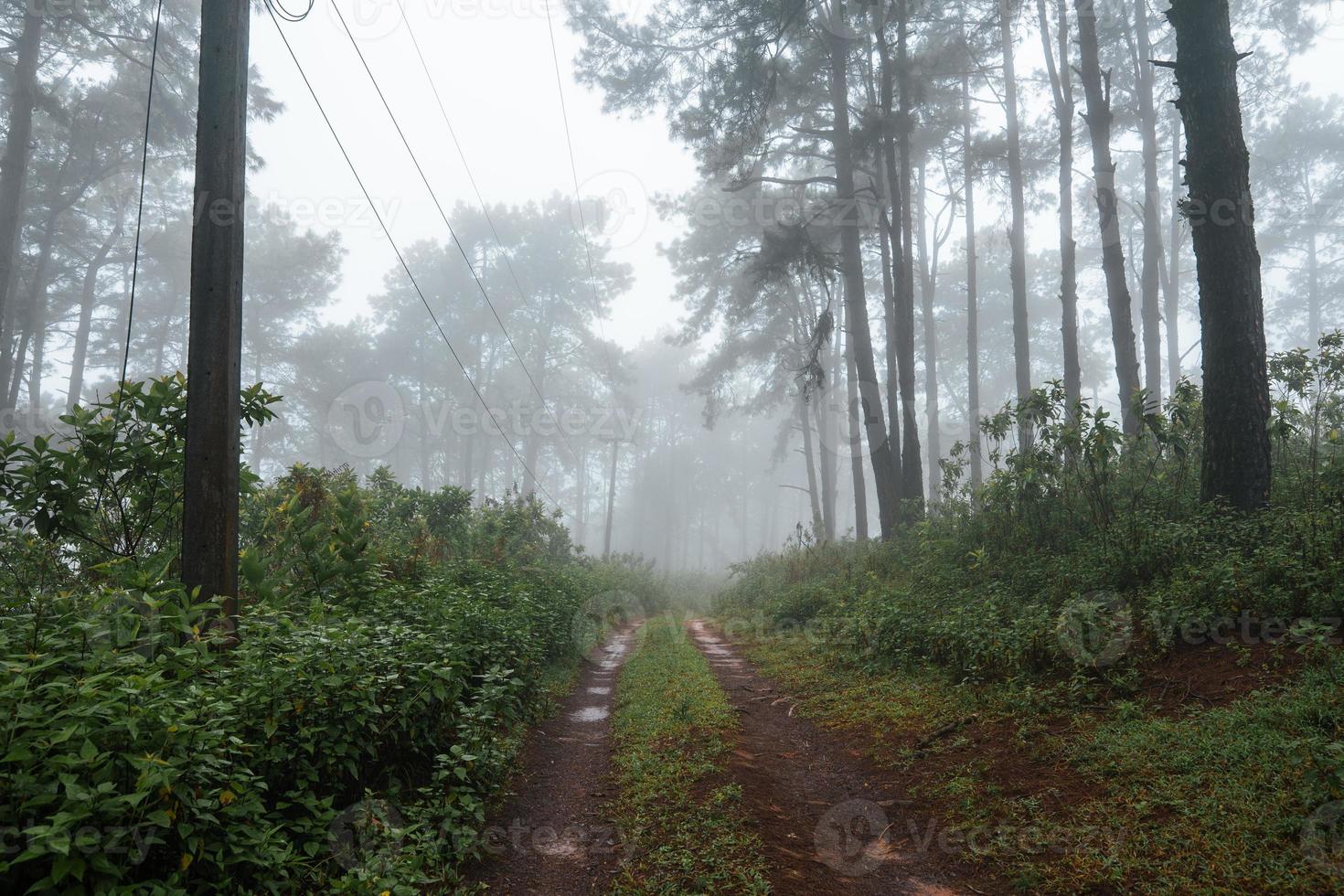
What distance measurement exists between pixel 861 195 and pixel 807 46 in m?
3.80

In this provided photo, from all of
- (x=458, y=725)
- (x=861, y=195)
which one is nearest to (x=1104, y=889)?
(x=458, y=725)

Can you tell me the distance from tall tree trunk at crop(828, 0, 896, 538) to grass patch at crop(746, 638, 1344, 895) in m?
9.19

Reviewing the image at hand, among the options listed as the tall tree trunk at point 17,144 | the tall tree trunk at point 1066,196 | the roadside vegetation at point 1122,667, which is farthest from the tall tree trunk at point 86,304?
the tall tree trunk at point 1066,196

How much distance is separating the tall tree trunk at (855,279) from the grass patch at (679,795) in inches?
326

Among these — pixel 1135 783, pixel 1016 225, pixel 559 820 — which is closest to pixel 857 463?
pixel 1016 225

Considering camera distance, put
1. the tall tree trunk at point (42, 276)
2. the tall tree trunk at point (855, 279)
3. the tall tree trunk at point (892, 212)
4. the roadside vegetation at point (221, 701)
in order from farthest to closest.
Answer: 1. the tall tree trunk at point (42, 276)
2. the tall tree trunk at point (855, 279)
3. the tall tree trunk at point (892, 212)
4. the roadside vegetation at point (221, 701)

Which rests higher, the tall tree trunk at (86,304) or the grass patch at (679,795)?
the tall tree trunk at (86,304)

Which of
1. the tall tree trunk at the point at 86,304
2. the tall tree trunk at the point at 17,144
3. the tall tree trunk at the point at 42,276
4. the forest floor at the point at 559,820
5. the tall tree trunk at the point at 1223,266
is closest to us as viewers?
the forest floor at the point at 559,820

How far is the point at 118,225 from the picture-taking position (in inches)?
1077

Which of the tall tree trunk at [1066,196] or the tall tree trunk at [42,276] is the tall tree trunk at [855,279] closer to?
the tall tree trunk at [1066,196]

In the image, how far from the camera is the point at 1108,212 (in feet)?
41.5

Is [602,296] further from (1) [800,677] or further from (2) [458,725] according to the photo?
(2) [458,725]

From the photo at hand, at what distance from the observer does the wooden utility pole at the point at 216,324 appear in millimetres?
4789

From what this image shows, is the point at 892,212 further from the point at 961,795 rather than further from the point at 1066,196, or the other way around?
the point at 961,795
